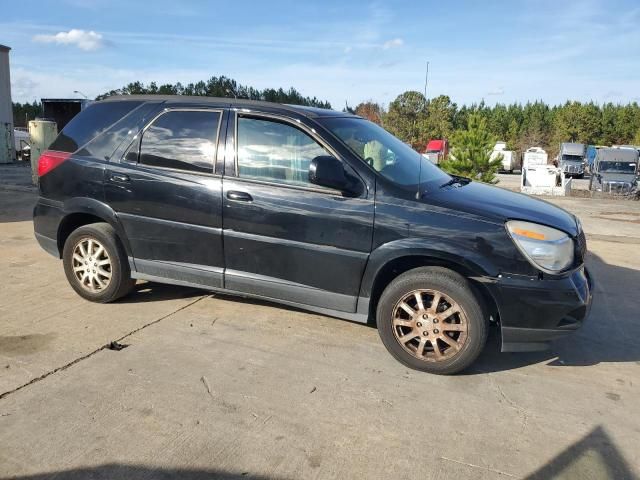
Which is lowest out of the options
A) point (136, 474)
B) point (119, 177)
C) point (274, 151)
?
point (136, 474)

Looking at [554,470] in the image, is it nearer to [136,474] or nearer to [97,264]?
[136,474]

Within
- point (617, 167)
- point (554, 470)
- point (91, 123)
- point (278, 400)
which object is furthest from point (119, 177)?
point (617, 167)

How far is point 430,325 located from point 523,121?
64.7 metres

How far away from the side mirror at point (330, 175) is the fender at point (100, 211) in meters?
1.90

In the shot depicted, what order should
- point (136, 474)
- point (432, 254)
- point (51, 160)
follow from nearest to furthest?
point (136, 474) → point (432, 254) → point (51, 160)

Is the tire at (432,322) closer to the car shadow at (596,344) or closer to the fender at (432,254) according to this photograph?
the fender at (432,254)

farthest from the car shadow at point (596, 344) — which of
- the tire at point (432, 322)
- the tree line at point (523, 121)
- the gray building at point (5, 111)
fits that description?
the tree line at point (523, 121)

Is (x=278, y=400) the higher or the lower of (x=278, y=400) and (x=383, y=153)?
the lower

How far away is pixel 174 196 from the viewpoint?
4.33 m

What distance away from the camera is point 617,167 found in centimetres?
2541

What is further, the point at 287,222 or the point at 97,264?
the point at 97,264

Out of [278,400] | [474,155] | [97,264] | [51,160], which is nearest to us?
[278,400]

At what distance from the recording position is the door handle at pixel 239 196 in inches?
161

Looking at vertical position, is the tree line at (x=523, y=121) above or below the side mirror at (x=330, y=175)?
above
